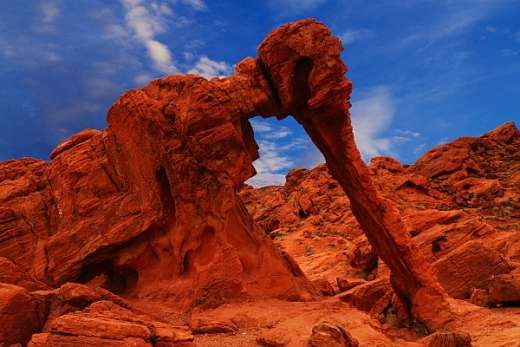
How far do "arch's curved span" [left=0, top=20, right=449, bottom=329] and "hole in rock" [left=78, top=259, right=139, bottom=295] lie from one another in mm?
38

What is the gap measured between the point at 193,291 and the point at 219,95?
21.7ft

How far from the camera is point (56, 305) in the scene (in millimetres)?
11531

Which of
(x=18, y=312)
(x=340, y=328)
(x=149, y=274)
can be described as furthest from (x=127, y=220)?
(x=340, y=328)

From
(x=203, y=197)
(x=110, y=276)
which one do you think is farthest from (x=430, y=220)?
(x=110, y=276)

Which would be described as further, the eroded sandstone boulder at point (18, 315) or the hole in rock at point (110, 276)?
the hole in rock at point (110, 276)

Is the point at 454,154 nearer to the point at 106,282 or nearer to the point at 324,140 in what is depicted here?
the point at 324,140

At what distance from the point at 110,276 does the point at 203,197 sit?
5207 millimetres

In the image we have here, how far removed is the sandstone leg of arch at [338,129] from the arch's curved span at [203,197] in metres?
0.04

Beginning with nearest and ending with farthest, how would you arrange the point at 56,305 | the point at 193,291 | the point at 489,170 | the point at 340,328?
the point at 340,328
the point at 56,305
the point at 193,291
the point at 489,170

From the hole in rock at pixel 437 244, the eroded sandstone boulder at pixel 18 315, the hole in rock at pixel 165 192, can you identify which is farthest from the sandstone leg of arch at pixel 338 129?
the eroded sandstone boulder at pixel 18 315

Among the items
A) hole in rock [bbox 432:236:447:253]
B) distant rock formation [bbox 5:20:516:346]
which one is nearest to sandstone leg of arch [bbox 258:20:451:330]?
distant rock formation [bbox 5:20:516:346]

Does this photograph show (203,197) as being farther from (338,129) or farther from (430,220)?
(430,220)

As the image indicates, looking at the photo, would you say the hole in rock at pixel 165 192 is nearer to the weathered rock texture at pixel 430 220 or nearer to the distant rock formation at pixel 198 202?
the distant rock formation at pixel 198 202

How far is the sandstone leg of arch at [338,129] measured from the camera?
14.5 metres
